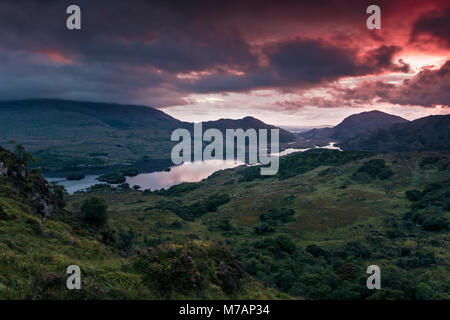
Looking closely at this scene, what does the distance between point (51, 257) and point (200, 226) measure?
70.8 meters

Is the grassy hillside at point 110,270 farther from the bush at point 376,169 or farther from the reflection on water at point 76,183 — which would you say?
the reflection on water at point 76,183

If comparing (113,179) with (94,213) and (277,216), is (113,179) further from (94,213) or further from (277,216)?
(94,213)

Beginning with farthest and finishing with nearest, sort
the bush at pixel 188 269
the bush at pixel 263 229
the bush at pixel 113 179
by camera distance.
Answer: the bush at pixel 113 179 → the bush at pixel 263 229 → the bush at pixel 188 269

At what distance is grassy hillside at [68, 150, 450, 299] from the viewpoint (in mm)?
34812

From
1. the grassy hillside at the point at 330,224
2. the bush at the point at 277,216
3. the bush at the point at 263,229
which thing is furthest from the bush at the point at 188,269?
the bush at the point at 277,216

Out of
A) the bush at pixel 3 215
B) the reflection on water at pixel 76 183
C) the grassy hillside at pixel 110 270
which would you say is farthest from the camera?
the reflection on water at pixel 76 183

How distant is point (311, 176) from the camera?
149625mm

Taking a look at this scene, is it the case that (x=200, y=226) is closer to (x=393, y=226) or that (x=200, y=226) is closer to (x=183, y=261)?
(x=393, y=226)

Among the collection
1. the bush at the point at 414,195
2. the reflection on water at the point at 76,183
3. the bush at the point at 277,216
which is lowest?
the reflection on water at the point at 76,183

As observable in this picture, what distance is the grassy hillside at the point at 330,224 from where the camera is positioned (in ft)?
114

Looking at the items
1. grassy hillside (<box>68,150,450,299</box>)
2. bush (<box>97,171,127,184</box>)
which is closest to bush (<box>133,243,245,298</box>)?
grassy hillside (<box>68,150,450,299</box>)

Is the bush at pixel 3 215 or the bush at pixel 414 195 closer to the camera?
the bush at pixel 3 215

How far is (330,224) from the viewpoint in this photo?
7725 cm
